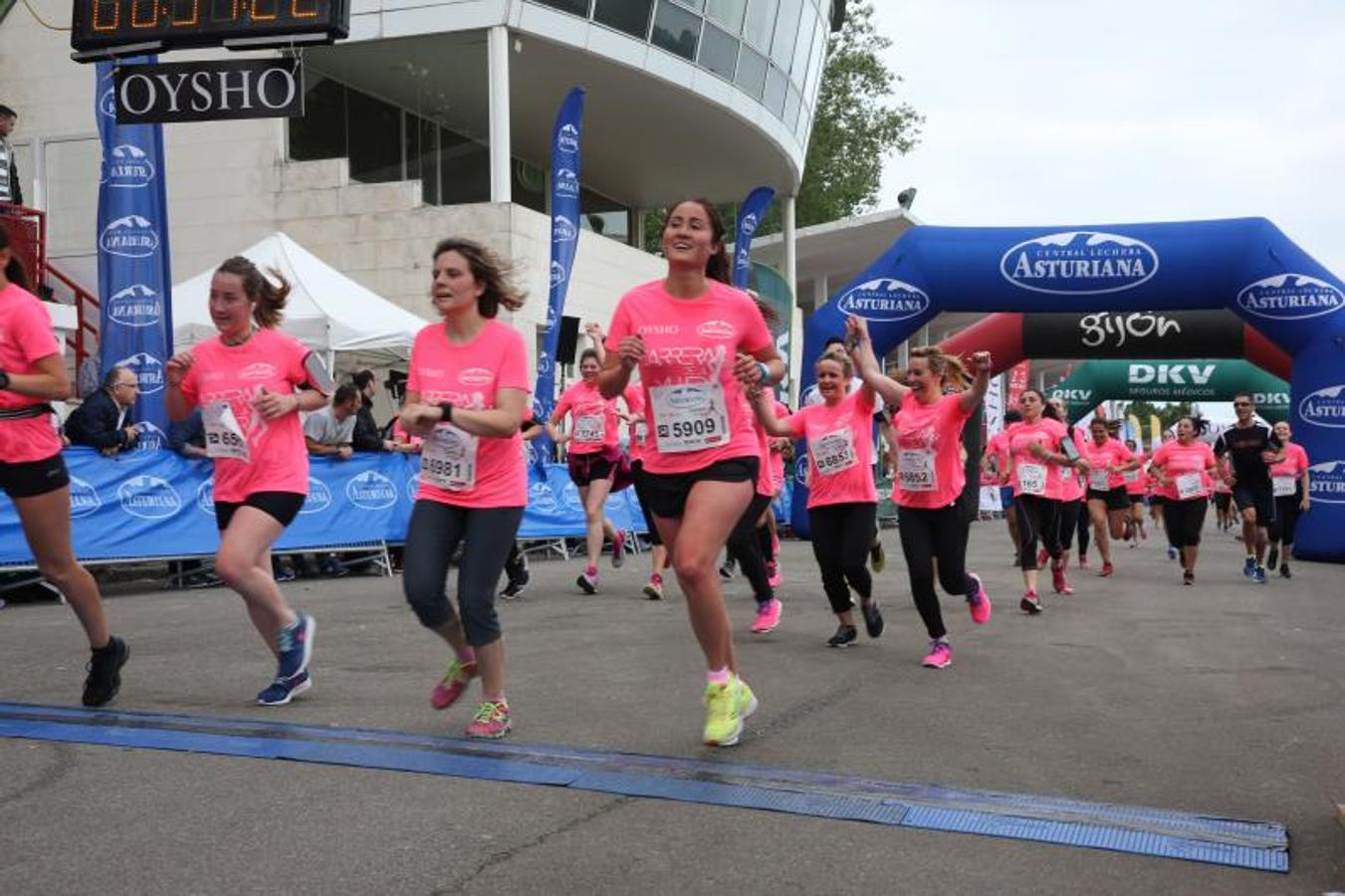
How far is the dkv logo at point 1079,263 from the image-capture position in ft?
58.8

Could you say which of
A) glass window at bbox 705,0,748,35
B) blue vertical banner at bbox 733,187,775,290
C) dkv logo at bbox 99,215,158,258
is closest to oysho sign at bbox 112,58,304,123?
dkv logo at bbox 99,215,158,258

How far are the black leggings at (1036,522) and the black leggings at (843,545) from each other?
11.0ft

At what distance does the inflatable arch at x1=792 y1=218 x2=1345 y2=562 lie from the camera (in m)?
17.5

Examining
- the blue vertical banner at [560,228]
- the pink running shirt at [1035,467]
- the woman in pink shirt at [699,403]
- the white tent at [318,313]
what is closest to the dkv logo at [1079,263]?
the blue vertical banner at [560,228]

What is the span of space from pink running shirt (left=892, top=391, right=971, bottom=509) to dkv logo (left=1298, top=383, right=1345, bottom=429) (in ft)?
36.5

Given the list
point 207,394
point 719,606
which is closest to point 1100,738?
point 719,606

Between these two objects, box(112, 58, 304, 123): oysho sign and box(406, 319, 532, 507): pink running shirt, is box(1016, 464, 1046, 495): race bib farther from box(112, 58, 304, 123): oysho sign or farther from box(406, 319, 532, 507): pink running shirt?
box(406, 319, 532, 507): pink running shirt

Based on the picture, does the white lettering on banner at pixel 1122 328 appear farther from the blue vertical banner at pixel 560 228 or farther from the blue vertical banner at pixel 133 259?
the blue vertical banner at pixel 133 259

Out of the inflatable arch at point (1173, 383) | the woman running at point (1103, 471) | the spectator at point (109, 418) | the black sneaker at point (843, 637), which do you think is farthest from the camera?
the inflatable arch at point (1173, 383)

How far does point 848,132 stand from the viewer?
58.9 meters

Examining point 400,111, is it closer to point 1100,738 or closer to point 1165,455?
point 1165,455

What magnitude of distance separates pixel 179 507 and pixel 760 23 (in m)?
19.0

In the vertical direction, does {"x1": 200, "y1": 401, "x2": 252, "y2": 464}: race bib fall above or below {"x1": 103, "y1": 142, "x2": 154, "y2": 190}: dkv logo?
below

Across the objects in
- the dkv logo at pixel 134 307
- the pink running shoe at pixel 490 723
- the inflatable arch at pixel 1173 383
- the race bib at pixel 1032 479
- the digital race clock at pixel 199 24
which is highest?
the digital race clock at pixel 199 24
